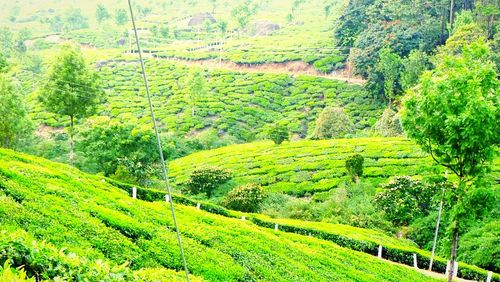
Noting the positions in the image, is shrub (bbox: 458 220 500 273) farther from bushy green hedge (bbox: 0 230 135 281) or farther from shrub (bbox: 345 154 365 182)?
bushy green hedge (bbox: 0 230 135 281)

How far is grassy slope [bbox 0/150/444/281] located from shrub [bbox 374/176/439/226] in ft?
36.8

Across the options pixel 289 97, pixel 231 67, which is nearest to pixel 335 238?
pixel 289 97

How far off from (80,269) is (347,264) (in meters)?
11.4

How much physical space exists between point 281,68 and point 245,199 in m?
53.7

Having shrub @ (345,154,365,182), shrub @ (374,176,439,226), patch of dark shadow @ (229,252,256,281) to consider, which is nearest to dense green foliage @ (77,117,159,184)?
shrub @ (345,154,365,182)

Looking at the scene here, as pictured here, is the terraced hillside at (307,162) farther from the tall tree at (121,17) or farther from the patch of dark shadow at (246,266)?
the tall tree at (121,17)

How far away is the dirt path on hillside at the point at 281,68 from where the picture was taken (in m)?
72.0

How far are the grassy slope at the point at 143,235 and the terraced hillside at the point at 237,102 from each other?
132 feet

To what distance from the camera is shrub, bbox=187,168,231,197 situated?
104 feet

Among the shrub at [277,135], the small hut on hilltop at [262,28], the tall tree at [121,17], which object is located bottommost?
the shrub at [277,135]

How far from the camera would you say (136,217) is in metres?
12.4

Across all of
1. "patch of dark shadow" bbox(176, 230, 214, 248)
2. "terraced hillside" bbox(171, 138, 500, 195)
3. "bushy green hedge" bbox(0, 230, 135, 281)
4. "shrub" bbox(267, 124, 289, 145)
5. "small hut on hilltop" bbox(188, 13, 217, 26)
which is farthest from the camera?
"small hut on hilltop" bbox(188, 13, 217, 26)

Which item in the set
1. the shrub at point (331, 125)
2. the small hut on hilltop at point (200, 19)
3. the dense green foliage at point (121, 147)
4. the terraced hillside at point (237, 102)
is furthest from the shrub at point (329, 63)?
the small hut on hilltop at point (200, 19)

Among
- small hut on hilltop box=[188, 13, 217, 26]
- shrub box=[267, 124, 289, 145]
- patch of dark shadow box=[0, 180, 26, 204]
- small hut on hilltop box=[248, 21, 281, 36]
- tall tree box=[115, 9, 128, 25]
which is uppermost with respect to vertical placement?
tall tree box=[115, 9, 128, 25]
